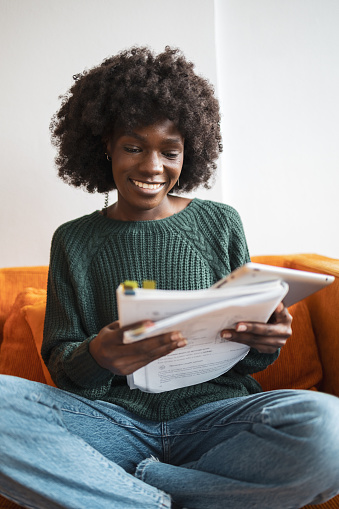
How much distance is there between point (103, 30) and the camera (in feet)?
5.28

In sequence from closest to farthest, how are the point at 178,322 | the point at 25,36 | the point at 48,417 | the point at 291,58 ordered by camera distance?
the point at 178,322 < the point at 48,417 < the point at 25,36 < the point at 291,58

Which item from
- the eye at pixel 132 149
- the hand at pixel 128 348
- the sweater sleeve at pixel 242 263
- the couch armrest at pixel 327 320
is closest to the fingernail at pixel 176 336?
the hand at pixel 128 348

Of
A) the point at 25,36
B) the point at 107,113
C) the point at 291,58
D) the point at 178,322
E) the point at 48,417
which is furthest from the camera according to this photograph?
the point at 291,58

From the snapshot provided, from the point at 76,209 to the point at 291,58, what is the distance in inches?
34.4

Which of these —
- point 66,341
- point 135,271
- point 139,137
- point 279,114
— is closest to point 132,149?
point 139,137

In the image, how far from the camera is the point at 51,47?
5.26ft

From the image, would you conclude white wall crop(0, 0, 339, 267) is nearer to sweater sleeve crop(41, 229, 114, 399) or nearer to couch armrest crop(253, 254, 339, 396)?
couch armrest crop(253, 254, 339, 396)

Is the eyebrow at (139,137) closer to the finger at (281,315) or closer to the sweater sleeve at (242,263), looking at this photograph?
the sweater sleeve at (242,263)

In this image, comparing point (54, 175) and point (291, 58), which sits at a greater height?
point (291, 58)

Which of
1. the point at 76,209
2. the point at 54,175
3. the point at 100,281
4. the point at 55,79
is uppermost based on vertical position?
the point at 55,79

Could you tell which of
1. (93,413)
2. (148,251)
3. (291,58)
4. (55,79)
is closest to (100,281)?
(148,251)

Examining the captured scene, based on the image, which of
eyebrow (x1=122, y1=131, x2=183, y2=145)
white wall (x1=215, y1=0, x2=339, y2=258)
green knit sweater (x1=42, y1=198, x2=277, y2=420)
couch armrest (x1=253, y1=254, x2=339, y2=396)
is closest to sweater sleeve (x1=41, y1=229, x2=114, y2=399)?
green knit sweater (x1=42, y1=198, x2=277, y2=420)

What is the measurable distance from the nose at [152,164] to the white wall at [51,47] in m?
0.60

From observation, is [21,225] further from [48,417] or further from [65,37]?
[48,417]
